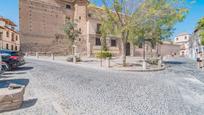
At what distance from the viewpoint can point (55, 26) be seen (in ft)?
106

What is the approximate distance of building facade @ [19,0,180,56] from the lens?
2862cm

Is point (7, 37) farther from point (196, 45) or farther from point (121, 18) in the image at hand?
point (196, 45)

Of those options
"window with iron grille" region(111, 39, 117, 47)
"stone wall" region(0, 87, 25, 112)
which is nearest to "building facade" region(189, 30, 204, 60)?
"window with iron grille" region(111, 39, 117, 47)

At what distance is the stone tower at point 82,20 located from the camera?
3133cm

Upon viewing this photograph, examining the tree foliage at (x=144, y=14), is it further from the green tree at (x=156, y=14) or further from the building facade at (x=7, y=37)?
the building facade at (x=7, y=37)

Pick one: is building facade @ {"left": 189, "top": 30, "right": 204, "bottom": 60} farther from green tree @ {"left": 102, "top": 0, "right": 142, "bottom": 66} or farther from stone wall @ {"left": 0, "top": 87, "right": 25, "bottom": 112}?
stone wall @ {"left": 0, "top": 87, "right": 25, "bottom": 112}

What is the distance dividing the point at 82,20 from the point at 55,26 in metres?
5.89

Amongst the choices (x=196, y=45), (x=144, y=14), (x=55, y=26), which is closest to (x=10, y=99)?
(x=144, y=14)

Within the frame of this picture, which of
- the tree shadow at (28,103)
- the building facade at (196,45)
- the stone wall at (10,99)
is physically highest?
the building facade at (196,45)

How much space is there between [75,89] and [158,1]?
12.1 meters

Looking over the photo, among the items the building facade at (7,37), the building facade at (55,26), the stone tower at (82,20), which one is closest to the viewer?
the building facade at (7,37)

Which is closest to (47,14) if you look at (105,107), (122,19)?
(122,19)

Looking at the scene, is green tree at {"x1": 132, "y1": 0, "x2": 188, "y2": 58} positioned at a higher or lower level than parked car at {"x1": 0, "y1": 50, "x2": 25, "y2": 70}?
higher

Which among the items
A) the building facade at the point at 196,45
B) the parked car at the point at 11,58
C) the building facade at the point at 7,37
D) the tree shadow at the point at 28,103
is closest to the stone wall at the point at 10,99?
the tree shadow at the point at 28,103
